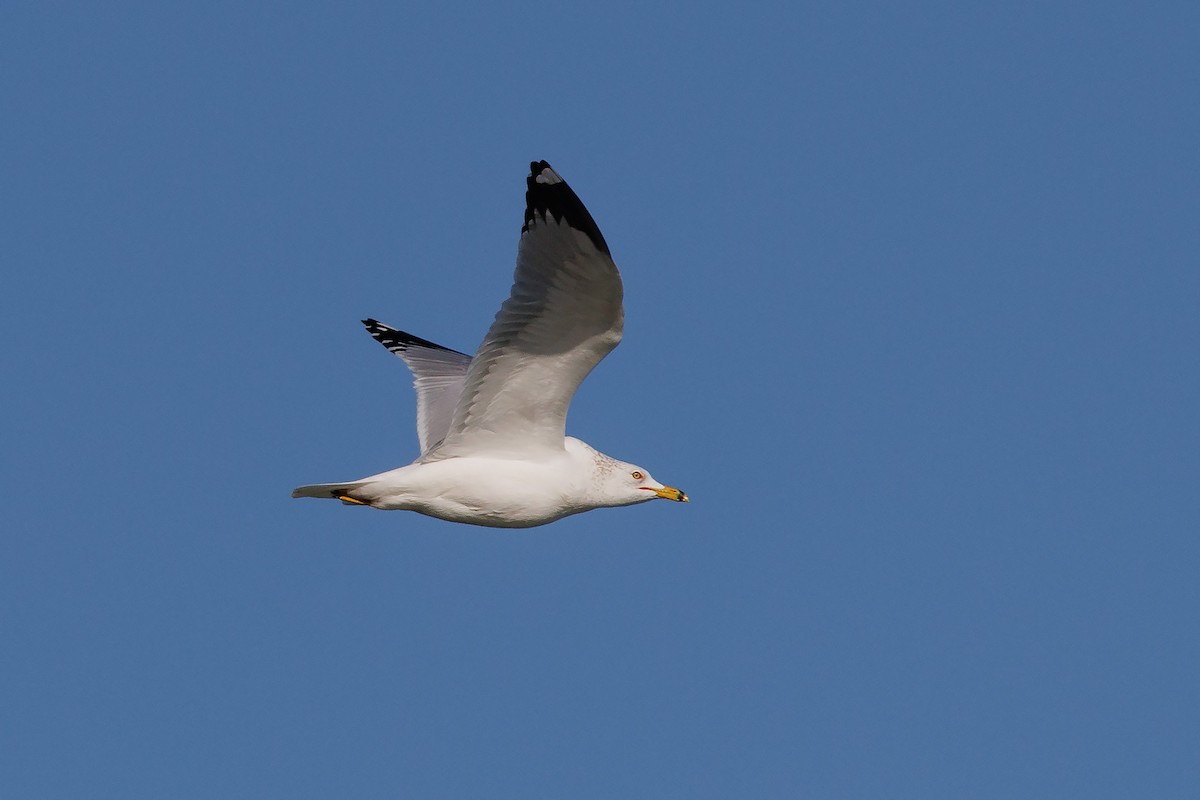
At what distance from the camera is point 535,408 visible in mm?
10836

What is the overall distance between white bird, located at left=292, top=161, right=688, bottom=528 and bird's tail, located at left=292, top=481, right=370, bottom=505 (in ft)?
0.04

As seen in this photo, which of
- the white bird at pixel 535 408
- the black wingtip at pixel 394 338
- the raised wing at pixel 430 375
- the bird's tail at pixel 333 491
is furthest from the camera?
the black wingtip at pixel 394 338

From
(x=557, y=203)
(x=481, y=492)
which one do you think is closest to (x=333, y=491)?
(x=481, y=492)

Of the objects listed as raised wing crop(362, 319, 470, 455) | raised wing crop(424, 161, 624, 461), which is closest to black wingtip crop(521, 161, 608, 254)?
raised wing crop(424, 161, 624, 461)

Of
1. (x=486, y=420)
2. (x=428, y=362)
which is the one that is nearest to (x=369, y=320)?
(x=428, y=362)

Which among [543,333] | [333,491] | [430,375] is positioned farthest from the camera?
[430,375]

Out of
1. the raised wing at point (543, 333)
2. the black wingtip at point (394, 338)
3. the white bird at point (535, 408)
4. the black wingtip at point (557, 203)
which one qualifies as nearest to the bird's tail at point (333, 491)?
the white bird at point (535, 408)

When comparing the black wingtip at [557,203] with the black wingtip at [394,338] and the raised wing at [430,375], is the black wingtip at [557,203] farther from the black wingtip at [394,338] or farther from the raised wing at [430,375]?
the black wingtip at [394,338]

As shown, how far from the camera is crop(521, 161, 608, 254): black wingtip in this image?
9.48 m

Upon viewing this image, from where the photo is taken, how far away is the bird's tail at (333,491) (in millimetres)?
10688

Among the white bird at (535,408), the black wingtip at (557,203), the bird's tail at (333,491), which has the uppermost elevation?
the black wingtip at (557,203)

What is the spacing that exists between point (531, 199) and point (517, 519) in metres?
2.60

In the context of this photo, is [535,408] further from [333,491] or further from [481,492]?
[333,491]

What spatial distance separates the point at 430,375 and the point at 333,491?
303 cm
